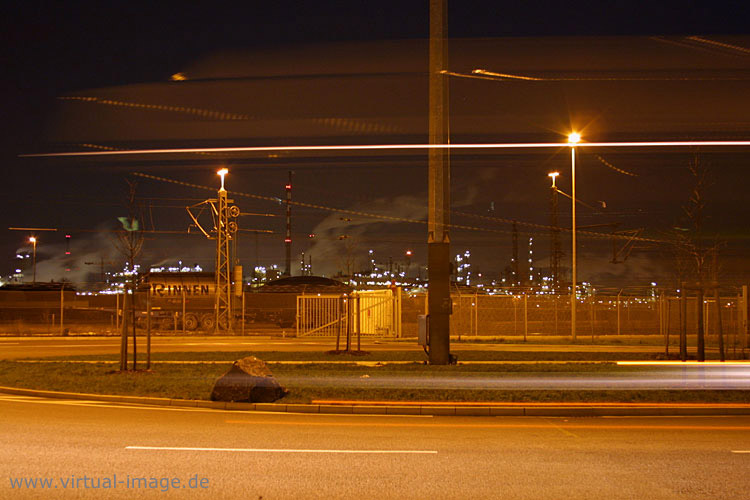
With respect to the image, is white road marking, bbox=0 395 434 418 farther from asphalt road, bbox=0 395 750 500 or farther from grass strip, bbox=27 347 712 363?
grass strip, bbox=27 347 712 363

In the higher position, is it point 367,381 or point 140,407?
point 367,381

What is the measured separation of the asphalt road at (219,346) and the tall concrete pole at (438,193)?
719cm

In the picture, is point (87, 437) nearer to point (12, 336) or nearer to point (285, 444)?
point (285, 444)

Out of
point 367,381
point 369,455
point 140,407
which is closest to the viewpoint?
point 369,455

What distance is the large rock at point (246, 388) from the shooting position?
1314 cm

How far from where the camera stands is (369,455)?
8.84 m

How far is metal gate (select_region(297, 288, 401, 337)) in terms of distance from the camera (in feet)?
112

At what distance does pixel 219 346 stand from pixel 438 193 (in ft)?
45.7

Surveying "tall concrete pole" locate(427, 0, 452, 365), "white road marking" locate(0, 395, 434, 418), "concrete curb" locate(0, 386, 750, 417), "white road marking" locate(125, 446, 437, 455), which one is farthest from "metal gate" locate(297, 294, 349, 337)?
"white road marking" locate(125, 446, 437, 455)

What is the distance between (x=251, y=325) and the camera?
43.2 metres

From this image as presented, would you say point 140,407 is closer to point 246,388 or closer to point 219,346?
point 246,388

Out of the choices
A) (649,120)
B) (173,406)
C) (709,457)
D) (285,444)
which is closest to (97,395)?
(173,406)

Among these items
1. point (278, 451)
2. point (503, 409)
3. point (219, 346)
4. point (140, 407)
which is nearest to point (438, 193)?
point (503, 409)

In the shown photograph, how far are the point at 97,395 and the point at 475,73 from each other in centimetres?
1434
